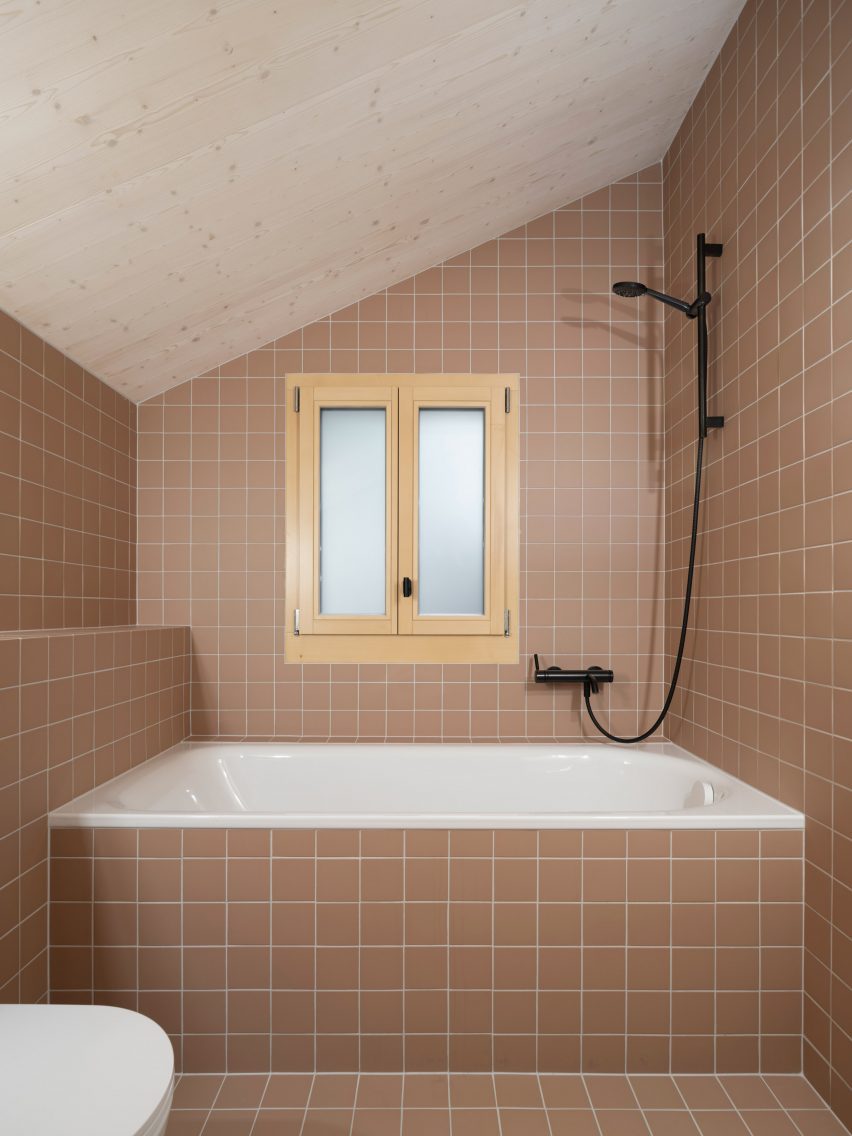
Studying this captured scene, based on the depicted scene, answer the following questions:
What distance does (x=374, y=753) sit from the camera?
9.26ft

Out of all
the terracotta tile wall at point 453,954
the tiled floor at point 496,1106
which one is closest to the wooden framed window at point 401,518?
the terracotta tile wall at point 453,954

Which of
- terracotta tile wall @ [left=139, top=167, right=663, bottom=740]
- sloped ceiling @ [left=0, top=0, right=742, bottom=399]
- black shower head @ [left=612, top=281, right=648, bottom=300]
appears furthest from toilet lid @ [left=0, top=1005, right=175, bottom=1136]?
black shower head @ [left=612, top=281, right=648, bottom=300]

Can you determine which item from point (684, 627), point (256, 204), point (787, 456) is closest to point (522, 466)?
point (684, 627)

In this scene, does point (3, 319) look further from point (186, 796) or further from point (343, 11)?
point (186, 796)

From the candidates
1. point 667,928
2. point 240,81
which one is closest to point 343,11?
point 240,81

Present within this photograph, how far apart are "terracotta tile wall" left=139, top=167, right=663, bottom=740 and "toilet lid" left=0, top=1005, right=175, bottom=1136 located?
1777mm

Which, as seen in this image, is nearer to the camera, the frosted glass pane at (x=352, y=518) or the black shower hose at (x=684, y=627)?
the black shower hose at (x=684, y=627)

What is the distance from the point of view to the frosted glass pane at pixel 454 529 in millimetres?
3039

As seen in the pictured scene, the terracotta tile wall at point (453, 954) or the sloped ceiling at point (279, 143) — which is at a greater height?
the sloped ceiling at point (279, 143)

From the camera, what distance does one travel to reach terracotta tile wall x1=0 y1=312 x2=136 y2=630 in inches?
83.1

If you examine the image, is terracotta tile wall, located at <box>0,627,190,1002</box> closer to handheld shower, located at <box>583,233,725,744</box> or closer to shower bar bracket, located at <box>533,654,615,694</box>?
shower bar bracket, located at <box>533,654,615,694</box>

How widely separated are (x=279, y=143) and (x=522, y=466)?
1.50 metres

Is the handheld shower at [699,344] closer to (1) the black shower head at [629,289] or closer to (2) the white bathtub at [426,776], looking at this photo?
(1) the black shower head at [629,289]

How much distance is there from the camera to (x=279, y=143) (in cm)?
188
